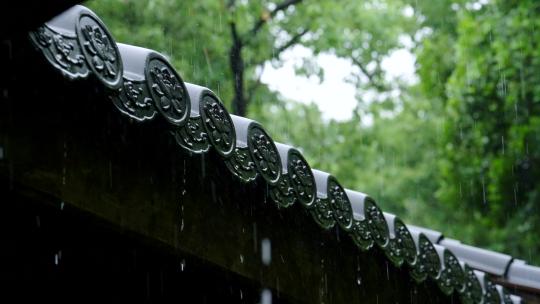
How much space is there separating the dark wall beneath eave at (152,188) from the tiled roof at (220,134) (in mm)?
38

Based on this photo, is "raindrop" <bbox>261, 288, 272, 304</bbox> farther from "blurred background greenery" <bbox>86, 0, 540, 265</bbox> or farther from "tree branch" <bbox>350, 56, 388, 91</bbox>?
"tree branch" <bbox>350, 56, 388, 91</bbox>

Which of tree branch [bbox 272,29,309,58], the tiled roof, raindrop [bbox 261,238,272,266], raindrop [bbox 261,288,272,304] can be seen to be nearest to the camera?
the tiled roof

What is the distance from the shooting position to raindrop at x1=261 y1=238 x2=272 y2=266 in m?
2.36

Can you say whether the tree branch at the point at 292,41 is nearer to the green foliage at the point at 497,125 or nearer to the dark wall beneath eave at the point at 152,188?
the green foliage at the point at 497,125

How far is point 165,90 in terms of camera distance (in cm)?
166

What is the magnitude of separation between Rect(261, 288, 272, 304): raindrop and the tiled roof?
36 centimetres

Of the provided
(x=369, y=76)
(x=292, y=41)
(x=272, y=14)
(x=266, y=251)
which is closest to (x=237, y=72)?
(x=272, y=14)

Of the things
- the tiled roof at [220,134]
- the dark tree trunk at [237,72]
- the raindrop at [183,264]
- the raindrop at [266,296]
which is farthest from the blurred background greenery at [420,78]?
the raindrop at [183,264]

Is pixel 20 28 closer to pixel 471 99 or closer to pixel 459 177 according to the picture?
pixel 471 99

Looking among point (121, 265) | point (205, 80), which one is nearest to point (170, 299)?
point (121, 265)

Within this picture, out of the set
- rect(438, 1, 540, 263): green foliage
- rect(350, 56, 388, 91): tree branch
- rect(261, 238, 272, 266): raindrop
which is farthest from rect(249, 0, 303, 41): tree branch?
rect(261, 238, 272, 266): raindrop

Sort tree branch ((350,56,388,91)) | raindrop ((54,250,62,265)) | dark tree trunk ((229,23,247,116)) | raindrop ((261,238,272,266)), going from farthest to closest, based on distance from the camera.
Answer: tree branch ((350,56,388,91)) < dark tree trunk ((229,23,247,116)) < raindrop ((261,238,272,266)) < raindrop ((54,250,62,265))

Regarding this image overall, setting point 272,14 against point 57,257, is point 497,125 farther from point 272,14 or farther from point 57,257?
point 57,257

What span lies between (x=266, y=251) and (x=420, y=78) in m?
14.0
